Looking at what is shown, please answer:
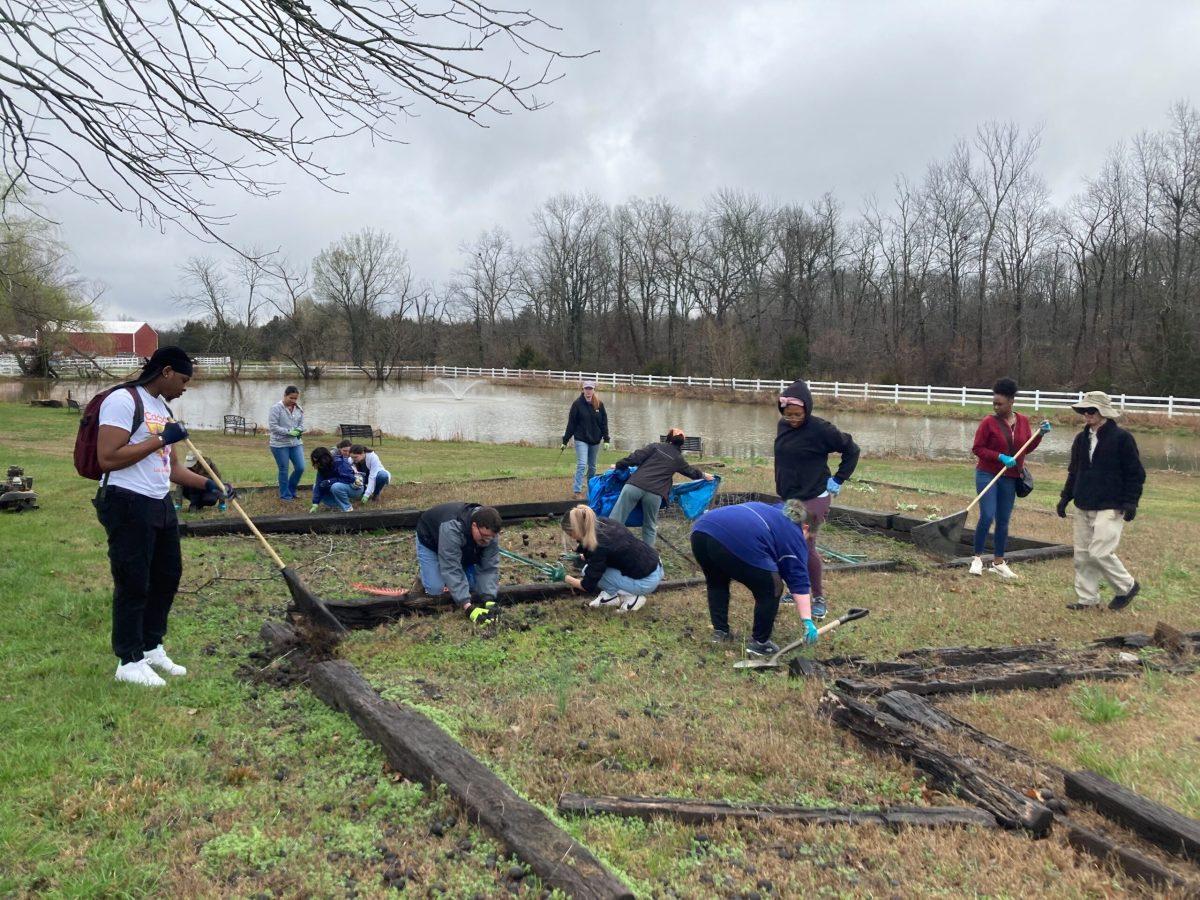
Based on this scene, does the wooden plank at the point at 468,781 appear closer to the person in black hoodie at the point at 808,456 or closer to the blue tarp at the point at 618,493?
the person in black hoodie at the point at 808,456

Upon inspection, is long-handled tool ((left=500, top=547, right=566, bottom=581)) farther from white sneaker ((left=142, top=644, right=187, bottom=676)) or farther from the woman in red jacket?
the woman in red jacket

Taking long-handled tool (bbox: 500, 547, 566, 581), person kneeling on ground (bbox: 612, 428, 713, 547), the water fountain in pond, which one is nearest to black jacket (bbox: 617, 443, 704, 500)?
person kneeling on ground (bbox: 612, 428, 713, 547)

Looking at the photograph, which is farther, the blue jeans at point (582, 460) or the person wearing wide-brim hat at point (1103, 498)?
the blue jeans at point (582, 460)

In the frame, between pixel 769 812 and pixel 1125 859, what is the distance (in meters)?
1.33

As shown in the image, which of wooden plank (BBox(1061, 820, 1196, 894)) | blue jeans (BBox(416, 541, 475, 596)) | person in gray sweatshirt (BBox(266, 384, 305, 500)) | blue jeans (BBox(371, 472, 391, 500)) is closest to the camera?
wooden plank (BBox(1061, 820, 1196, 894))

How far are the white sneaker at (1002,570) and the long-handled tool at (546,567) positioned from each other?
4512mm

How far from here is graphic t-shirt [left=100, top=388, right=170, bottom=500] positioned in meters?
4.42

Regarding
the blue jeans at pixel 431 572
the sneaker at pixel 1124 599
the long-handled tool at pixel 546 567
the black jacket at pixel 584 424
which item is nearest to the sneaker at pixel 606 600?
the long-handled tool at pixel 546 567

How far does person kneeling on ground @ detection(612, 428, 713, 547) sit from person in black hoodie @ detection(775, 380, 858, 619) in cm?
185

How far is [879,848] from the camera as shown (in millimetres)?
3168

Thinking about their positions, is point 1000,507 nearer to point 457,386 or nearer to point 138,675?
point 138,675

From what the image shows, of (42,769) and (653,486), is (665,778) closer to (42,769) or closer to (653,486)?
(42,769)

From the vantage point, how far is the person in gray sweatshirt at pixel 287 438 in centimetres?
1094

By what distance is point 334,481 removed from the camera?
35.1ft
